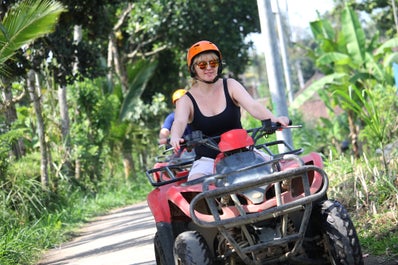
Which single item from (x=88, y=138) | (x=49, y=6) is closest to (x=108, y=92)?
(x=88, y=138)

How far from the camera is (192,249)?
548 centimetres

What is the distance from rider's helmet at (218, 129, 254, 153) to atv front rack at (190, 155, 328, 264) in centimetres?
33

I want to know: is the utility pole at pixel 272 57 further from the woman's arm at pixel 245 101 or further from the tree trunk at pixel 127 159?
the tree trunk at pixel 127 159

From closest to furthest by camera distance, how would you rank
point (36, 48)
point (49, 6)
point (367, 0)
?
point (49, 6), point (36, 48), point (367, 0)

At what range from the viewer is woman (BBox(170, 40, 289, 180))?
6.41 meters

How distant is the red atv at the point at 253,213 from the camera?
5.31 meters

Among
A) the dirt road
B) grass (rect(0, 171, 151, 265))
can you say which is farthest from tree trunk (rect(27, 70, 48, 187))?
the dirt road

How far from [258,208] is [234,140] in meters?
0.61

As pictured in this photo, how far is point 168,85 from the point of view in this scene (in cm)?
3134

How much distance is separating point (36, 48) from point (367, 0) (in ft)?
95.8

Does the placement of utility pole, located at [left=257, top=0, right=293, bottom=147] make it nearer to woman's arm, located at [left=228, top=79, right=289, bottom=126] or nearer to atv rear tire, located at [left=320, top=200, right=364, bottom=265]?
woman's arm, located at [left=228, top=79, right=289, bottom=126]

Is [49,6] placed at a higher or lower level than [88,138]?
higher

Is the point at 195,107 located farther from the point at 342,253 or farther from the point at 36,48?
the point at 36,48

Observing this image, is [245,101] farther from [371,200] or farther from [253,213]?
[371,200]
